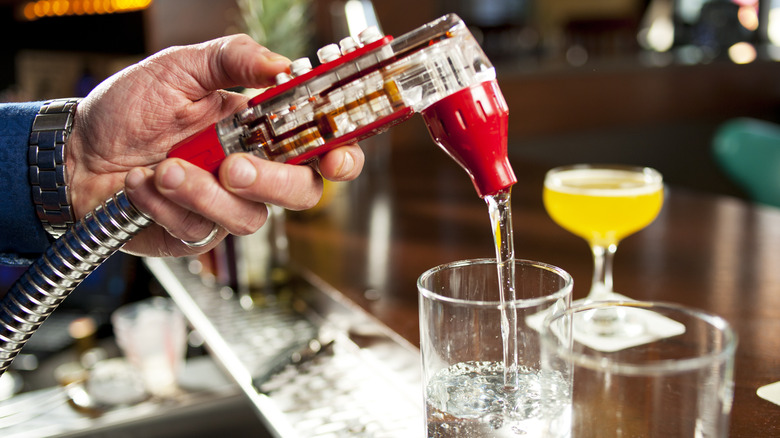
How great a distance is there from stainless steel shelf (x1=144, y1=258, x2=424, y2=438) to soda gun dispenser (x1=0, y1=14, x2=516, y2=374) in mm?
328

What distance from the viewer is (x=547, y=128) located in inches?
135

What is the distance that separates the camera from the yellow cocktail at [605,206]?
116cm

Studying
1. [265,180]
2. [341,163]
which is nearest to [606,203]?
[341,163]

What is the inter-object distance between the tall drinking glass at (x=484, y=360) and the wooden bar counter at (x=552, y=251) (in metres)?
0.28

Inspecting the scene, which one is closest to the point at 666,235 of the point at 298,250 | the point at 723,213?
the point at 723,213

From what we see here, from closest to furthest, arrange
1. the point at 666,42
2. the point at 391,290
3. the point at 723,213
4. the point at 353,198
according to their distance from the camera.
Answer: the point at 391,290
the point at 723,213
the point at 353,198
the point at 666,42

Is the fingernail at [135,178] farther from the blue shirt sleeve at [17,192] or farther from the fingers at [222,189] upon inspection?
the blue shirt sleeve at [17,192]

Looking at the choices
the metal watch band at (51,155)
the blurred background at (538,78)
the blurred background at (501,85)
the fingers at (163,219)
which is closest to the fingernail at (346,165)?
the fingers at (163,219)

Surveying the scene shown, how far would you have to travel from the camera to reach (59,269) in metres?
0.80

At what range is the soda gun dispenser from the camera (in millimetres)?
694

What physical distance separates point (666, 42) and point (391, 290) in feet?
29.0

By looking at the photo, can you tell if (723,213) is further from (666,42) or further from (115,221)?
(666,42)

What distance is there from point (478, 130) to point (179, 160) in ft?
1.09

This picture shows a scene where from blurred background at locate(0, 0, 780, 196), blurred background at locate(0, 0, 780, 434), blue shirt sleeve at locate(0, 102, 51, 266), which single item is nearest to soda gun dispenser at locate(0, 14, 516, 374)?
blue shirt sleeve at locate(0, 102, 51, 266)
